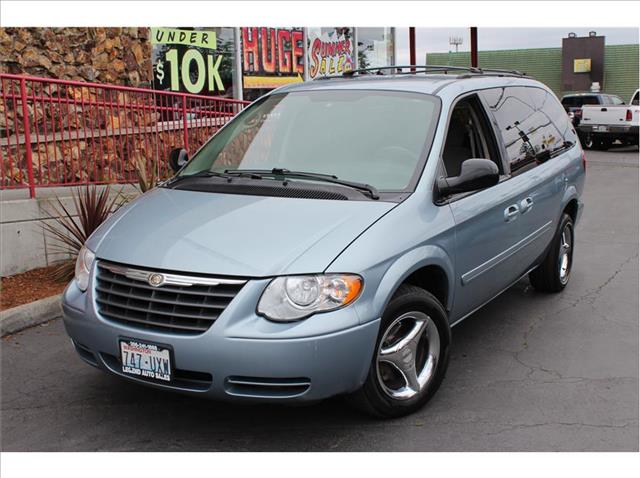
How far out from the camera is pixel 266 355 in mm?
3344

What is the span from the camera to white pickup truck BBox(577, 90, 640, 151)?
893 inches

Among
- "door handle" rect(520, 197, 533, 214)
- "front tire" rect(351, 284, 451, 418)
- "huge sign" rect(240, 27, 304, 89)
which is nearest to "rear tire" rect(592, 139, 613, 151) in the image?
"huge sign" rect(240, 27, 304, 89)

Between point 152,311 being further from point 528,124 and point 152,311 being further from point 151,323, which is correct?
point 528,124

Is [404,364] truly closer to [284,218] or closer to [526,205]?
[284,218]

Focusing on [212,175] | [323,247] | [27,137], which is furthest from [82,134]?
[323,247]

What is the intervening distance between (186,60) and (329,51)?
Result: 4481 mm

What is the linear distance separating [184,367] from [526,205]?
2945 millimetres

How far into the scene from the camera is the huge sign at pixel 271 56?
43.5 feet

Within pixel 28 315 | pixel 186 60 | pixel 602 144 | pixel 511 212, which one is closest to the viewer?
pixel 511 212

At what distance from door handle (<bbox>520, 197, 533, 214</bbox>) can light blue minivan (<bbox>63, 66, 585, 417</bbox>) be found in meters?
0.02

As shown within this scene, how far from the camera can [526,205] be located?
17.4 feet

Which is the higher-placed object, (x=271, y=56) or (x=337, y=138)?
(x=271, y=56)

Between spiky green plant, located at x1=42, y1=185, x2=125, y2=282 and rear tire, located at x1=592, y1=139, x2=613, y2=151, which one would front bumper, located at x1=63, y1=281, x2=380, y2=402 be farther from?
rear tire, located at x1=592, y1=139, x2=613, y2=151

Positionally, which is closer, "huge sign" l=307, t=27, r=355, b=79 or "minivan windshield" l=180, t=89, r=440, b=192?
"minivan windshield" l=180, t=89, r=440, b=192
